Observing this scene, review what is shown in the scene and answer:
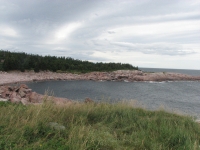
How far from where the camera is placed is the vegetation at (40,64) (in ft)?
194

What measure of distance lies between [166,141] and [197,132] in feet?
6.64

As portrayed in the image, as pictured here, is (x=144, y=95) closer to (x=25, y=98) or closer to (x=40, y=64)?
(x=25, y=98)

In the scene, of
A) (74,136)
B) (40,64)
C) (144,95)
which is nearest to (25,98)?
(74,136)

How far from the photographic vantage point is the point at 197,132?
6.01 meters

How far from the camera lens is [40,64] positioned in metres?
66.4

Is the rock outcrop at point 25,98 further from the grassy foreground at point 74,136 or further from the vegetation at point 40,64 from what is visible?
the vegetation at point 40,64

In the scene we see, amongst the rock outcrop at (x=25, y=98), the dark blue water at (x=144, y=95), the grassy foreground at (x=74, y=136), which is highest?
the grassy foreground at (x=74, y=136)

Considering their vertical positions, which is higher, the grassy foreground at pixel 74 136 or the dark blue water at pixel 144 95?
the grassy foreground at pixel 74 136

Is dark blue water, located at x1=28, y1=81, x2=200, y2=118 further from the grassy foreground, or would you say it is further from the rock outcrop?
the grassy foreground

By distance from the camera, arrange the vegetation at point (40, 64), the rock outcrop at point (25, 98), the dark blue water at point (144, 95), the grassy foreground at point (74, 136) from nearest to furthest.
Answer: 1. the grassy foreground at point (74, 136)
2. the rock outcrop at point (25, 98)
3. the dark blue water at point (144, 95)
4. the vegetation at point (40, 64)

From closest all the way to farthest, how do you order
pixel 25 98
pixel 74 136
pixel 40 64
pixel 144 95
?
pixel 74 136 < pixel 25 98 < pixel 144 95 < pixel 40 64

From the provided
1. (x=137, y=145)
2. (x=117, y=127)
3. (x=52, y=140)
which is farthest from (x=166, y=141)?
(x=52, y=140)

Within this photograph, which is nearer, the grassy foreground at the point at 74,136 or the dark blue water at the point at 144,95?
the grassy foreground at the point at 74,136

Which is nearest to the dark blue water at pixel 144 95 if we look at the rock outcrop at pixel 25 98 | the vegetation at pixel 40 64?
the rock outcrop at pixel 25 98
